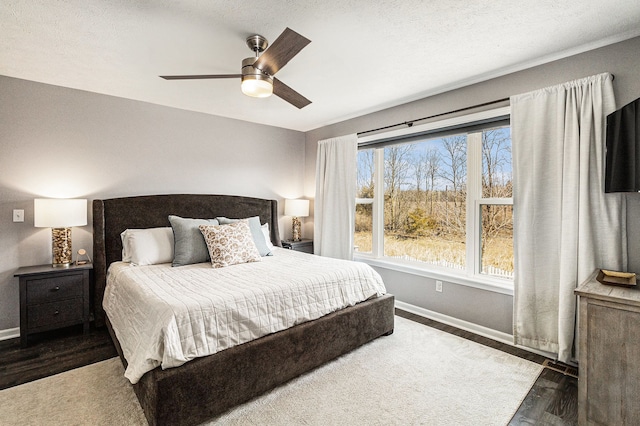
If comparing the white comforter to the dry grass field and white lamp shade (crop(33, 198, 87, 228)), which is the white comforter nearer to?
white lamp shade (crop(33, 198, 87, 228))

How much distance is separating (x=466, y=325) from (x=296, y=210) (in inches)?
105

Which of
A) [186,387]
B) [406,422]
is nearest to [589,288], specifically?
[406,422]

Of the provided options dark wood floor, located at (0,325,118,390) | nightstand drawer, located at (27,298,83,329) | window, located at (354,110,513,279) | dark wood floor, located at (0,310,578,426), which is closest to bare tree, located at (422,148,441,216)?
window, located at (354,110,513,279)

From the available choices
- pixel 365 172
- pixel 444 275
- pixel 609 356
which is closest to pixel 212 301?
pixel 609 356

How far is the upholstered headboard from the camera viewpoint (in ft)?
10.3

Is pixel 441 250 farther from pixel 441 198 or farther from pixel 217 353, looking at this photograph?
pixel 217 353

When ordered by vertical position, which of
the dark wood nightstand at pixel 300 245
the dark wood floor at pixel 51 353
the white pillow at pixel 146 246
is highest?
the white pillow at pixel 146 246

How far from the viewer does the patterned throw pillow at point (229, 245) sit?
298 cm

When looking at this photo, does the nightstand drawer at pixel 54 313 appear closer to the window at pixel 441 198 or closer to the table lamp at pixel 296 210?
the table lamp at pixel 296 210

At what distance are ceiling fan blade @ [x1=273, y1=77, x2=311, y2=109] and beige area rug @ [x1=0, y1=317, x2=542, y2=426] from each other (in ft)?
7.14

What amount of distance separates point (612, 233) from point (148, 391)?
3142 millimetres

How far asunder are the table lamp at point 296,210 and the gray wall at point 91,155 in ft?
1.95

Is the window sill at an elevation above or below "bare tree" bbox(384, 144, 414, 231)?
below

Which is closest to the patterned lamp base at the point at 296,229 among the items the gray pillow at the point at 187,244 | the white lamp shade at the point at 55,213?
the gray pillow at the point at 187,244
